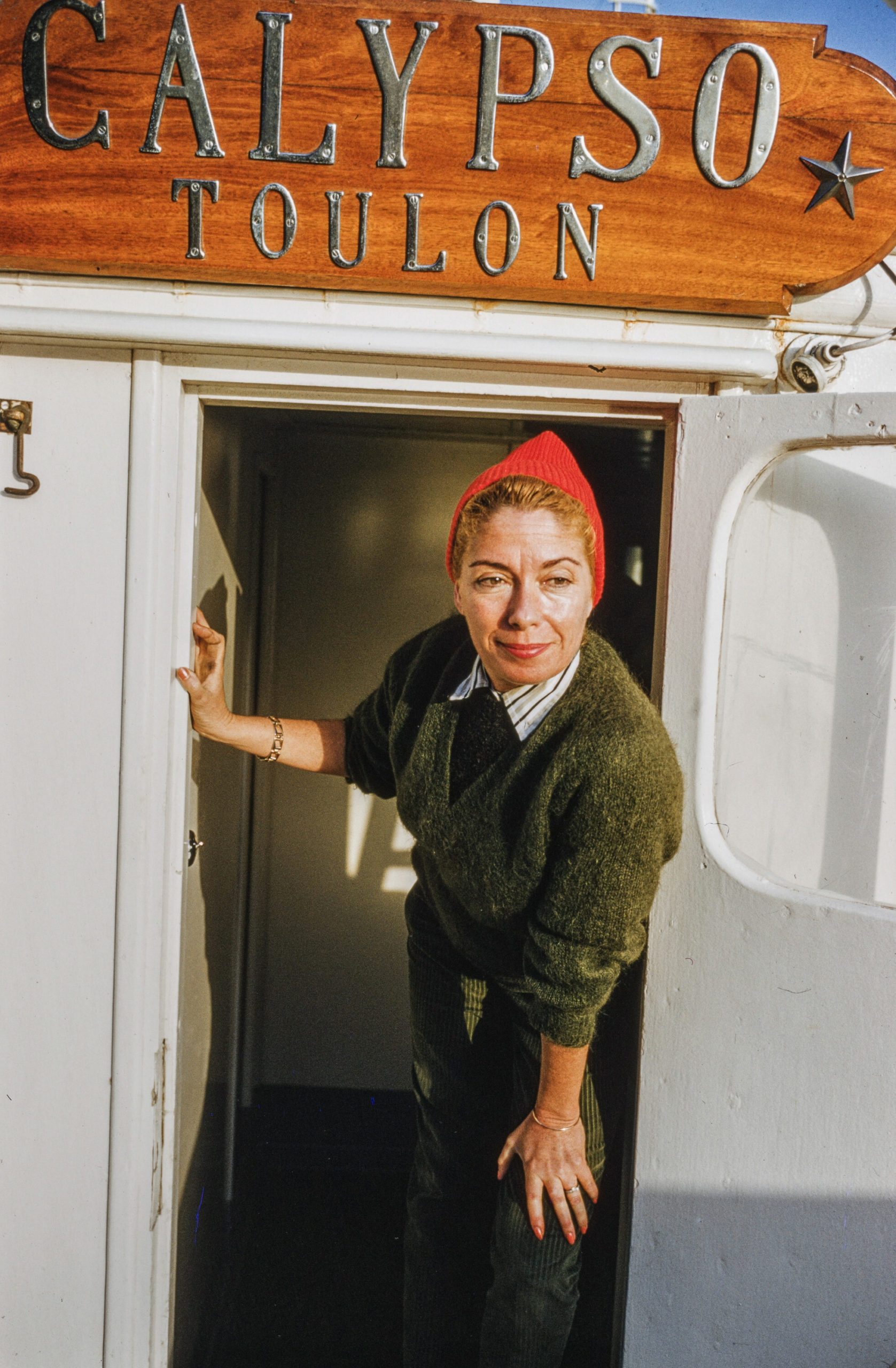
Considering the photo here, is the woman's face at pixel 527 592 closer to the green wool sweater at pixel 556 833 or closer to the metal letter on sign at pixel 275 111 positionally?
the green wool sweater at pixel 556 833

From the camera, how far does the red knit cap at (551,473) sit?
145cm

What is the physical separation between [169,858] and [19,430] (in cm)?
89

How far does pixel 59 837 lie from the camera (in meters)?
1.69

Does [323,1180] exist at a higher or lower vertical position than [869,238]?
lower

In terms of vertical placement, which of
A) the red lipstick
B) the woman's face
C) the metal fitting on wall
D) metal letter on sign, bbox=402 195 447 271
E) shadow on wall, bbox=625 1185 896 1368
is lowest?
shadow on wall, bbox=625 1185 896 1368

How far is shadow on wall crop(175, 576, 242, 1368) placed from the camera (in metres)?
1.97

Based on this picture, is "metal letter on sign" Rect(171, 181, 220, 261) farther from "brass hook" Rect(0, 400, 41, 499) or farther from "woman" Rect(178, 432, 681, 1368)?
"woman" Rect(178, 432, 681, 1368)

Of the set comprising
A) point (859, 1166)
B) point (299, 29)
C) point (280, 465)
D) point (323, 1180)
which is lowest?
point (323, 1180)

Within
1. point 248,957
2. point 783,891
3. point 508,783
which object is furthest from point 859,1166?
point 248,957

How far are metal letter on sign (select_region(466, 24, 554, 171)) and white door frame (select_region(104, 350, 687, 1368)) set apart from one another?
36cm

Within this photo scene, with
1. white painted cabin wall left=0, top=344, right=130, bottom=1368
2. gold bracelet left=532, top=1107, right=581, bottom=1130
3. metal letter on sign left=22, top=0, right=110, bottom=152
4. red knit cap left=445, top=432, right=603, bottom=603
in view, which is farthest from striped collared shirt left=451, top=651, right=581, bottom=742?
metal letter on sign left=22, top=0, right=110, bottom=152

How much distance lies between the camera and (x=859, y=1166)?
1507 mm

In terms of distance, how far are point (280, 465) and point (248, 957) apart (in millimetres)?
1711

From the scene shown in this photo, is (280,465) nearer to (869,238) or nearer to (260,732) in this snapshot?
(260,732)
